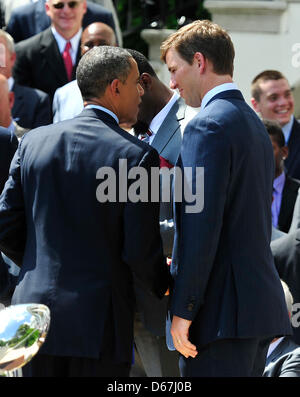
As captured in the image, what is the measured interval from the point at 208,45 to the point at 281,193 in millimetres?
2473

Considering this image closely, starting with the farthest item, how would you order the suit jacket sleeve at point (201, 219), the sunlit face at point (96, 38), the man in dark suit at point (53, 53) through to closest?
the man in dark suit at point (53, 53), the sunlit face at point (96, 38), the suit jacket sleeve at point (201, 219)

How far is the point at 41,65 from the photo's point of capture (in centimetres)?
705

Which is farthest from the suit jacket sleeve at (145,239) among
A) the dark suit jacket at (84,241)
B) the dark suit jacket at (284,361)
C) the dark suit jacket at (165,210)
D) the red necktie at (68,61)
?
the red necktie at (68,61)

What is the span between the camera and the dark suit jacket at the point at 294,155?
6621 mm

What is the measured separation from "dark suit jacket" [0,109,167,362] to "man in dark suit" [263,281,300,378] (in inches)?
41.2

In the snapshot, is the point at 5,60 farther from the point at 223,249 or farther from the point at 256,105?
the point at 223,249

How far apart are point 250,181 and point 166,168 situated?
649 millimetres

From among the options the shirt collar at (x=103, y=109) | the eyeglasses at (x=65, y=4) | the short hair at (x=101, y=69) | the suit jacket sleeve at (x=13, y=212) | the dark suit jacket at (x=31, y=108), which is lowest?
the dark suit jacket at (x=31, y=108)

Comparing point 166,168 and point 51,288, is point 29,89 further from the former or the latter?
point 51,288

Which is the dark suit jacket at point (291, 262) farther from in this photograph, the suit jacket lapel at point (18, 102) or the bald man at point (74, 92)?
the suit jacket lapel at point (18, 102)

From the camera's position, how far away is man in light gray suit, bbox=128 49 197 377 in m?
4.26

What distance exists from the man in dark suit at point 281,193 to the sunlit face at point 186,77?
2.25 meters

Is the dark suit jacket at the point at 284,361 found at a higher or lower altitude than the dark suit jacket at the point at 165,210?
lower

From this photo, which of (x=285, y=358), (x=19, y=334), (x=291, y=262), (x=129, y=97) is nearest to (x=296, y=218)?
(x=291, y=262)
